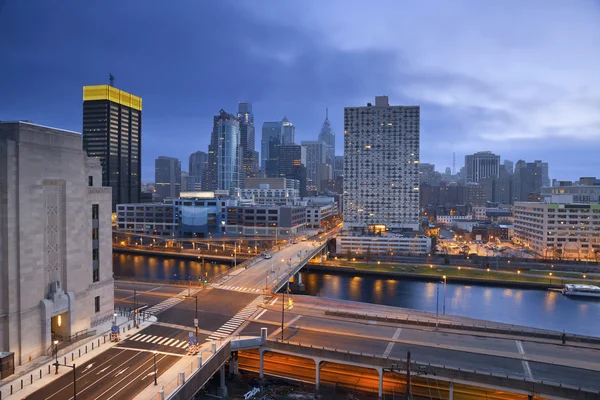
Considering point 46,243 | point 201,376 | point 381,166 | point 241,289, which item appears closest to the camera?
point 201,376

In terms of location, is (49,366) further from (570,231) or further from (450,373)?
(570,231)

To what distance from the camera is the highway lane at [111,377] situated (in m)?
27.4

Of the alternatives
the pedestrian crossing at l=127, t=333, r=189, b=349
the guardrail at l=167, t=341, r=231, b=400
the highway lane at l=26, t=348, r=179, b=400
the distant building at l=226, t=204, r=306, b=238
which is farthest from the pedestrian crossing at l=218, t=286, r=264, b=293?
the distant building at l=226, t=204, r=306, b=238

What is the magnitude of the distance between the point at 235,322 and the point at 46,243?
1862cm

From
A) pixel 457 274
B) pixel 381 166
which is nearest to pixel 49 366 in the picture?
pixel 457 274

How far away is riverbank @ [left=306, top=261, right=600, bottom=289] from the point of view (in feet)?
265

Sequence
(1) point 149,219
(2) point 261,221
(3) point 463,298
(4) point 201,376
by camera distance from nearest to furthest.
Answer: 1. (4) point 201,376
2. (3) point 463,298
3. (2) point 261,221
4. (1) point 149,219

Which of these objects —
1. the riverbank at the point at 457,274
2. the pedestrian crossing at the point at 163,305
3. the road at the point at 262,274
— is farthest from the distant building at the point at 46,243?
the riverbank at the point at 457,274

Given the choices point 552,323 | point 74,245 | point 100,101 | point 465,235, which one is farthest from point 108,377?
point 100,101

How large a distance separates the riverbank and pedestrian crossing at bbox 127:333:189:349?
5968 cm

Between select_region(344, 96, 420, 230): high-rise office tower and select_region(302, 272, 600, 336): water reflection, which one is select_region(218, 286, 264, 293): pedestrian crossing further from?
select_region(344, 96, 420, 230): high-rise office tower

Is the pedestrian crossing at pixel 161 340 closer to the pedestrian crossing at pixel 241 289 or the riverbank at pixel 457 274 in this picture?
the pedestrian crossing at pixel 241 289

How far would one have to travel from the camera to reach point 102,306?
42375 mm

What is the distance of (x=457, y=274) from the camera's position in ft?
286
